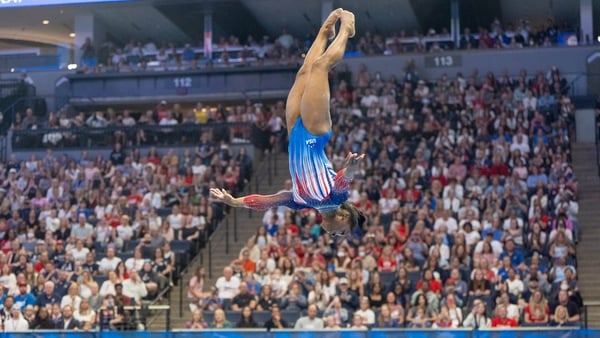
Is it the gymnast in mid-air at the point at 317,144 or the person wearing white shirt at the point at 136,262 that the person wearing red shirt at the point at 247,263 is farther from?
the gymnast in mid-air at the point at 317,144

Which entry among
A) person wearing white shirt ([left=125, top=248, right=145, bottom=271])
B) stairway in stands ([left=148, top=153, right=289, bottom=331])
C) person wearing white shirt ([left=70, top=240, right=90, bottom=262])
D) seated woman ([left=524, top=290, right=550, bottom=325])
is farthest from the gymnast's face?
person wearing white shirt ([left=70, top=240, right=90, bottom=262])

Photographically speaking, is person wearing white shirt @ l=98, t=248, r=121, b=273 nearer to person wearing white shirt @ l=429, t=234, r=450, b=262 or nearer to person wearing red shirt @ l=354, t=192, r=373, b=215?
person wearing red shirt @ l=354, t=192, r=373, b=215

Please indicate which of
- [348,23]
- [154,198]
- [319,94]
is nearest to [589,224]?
[154,198]

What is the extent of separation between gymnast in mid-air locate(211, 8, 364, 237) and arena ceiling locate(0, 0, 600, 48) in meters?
18.9

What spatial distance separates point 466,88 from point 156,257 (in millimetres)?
9402

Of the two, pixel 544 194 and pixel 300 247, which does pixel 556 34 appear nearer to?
pixel 544 194

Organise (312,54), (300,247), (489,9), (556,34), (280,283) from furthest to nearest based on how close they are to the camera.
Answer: (489,9)
(556,34)
(300,247)
(280,283)
(312,54)

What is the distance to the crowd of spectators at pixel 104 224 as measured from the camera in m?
16.8

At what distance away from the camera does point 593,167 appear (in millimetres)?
21672

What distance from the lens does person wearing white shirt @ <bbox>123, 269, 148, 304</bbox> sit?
56.2 ft

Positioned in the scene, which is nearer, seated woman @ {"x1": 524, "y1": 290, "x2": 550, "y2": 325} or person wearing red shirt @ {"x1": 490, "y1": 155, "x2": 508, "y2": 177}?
seated woman @ {"x1": 524, "y1": 290, "x2": 550, "y2": 325}

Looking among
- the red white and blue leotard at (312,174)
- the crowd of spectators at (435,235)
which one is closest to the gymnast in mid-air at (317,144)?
the red white and blue leotard at (312,174)

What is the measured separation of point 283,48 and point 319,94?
19.3 m

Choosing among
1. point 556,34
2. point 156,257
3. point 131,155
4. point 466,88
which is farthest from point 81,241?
point 556,34
